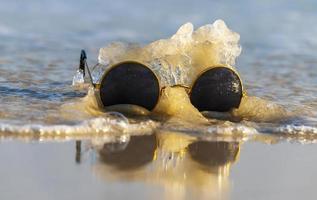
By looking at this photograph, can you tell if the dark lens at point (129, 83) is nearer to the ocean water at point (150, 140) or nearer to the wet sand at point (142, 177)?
the ocean water at point (150, 140)

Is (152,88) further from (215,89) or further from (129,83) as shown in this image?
(215,89)

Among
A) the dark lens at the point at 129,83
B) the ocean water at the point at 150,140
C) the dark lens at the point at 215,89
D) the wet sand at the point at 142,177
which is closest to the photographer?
the wet sand at the point at 142,177

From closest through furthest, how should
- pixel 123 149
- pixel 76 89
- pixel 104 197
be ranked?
1. pixel 104 197
2. pixel 123 149
3. pixel 76 89

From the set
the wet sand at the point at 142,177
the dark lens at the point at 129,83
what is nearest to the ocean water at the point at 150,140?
the wet sand at the point at 142,177

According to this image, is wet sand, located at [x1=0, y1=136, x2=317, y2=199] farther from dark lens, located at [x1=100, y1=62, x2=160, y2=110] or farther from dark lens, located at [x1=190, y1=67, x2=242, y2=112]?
dark lens, located at [x1=190, y1=67, x2=242, y2=112]

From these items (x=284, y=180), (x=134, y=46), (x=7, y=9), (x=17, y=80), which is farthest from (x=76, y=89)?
(x=7, y=9)

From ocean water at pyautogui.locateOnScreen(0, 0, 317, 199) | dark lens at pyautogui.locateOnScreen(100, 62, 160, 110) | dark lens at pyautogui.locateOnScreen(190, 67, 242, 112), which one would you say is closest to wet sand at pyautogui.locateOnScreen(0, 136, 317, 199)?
ocean water at pyautogui.locateOnScreen(0, 0, 317, 199)

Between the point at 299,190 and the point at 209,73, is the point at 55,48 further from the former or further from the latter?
the point at 299,190
